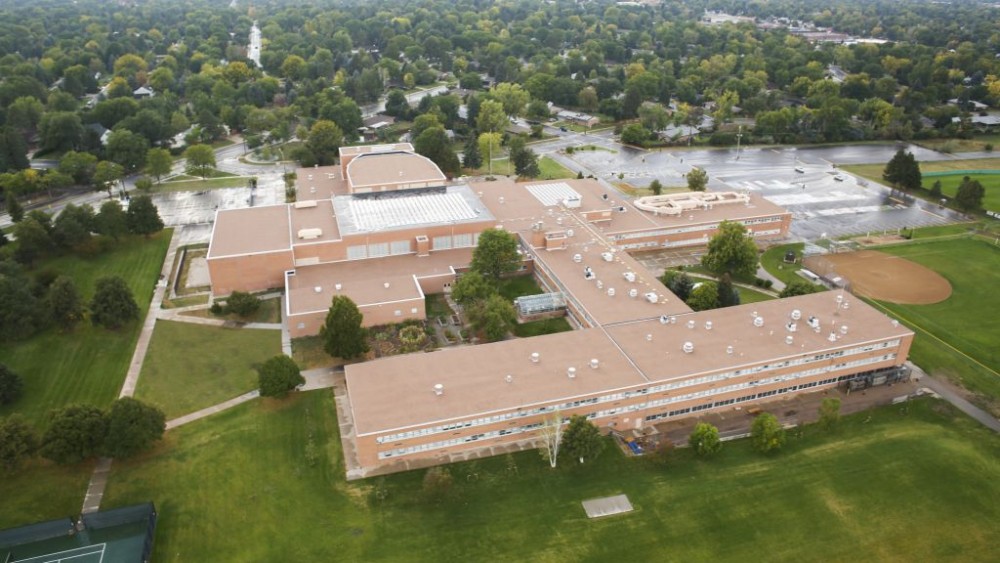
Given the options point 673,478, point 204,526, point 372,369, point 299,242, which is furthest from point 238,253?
point 673,478

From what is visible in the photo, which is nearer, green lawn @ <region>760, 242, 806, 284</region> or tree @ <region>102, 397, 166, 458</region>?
tree @ <region>102, 397, 166, 458</region>

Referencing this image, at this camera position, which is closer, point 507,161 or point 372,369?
point 372,369

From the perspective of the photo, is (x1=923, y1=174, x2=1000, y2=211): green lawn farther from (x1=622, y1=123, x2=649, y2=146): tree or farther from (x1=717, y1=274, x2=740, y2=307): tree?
(x1=717, y1=274, x2=740, y2=307): tree

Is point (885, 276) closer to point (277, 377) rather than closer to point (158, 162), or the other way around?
point (277, 377)

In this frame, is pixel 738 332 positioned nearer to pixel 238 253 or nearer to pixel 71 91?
pixel 238 253

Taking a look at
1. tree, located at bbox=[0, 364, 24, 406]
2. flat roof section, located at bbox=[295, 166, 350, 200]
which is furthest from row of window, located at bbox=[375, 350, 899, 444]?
flat roof section, located at bbox=[295, 166, 350, 200]

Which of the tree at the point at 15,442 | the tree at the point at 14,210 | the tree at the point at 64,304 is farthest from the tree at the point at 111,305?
the tree at the point at 14,210

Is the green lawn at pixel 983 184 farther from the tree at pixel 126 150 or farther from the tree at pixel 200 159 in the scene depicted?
the tree at pixel 126 150
